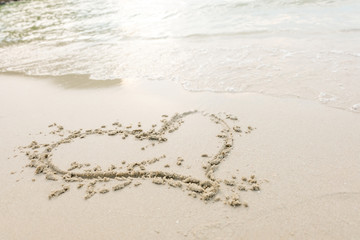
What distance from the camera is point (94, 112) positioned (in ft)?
13.6

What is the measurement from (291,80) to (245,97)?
38.7 inches

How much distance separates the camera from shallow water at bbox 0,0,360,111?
458 cm

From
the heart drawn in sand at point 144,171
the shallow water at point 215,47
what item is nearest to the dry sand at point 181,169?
the heart drawn in sand at point 144,171

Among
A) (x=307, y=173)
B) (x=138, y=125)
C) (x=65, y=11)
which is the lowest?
(x=307, y=173)

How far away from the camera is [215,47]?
648cm

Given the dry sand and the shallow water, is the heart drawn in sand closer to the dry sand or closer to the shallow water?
the dry sand

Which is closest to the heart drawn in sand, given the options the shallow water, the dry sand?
the dry sand

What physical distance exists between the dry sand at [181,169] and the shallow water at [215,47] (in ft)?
2.32

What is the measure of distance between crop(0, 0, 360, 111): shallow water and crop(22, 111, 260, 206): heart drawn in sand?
1.33 metres

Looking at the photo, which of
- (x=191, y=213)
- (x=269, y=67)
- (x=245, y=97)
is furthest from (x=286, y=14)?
(x=191, y=213)

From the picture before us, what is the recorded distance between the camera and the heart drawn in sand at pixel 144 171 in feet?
8.41

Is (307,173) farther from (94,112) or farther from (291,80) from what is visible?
(94,112)

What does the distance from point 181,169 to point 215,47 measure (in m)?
4.37

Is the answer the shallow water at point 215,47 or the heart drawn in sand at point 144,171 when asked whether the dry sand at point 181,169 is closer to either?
the heart drawn in sand at point 144,171
